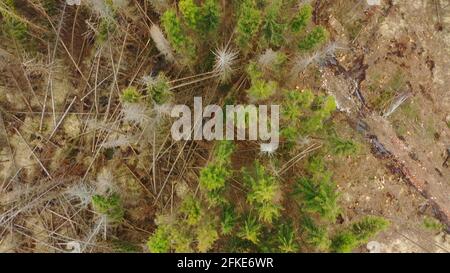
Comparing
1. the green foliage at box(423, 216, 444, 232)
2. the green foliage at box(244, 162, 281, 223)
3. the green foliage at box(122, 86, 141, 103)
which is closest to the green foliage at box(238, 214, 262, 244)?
the green foliage at box(244, 162, 281, 223)

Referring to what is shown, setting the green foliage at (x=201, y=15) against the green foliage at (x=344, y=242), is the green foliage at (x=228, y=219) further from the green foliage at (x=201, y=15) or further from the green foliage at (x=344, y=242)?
the green foliage at (x=201, y=15)

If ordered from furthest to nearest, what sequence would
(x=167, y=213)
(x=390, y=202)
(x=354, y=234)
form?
1. (x=390, y=202)
2. (x=167, y=213)
3. (x=354, y=234)

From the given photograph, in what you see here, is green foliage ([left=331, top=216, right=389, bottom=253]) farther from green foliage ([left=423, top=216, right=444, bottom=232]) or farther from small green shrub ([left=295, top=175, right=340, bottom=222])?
green foliage ([left=423, top=216, right=444, bottom=232])

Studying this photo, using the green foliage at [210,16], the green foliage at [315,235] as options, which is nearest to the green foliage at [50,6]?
the green foliage at [210,16]

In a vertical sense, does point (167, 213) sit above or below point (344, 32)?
below

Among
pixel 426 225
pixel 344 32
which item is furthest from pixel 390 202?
pixel 344 32

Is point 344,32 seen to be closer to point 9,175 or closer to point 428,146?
point 428,146
